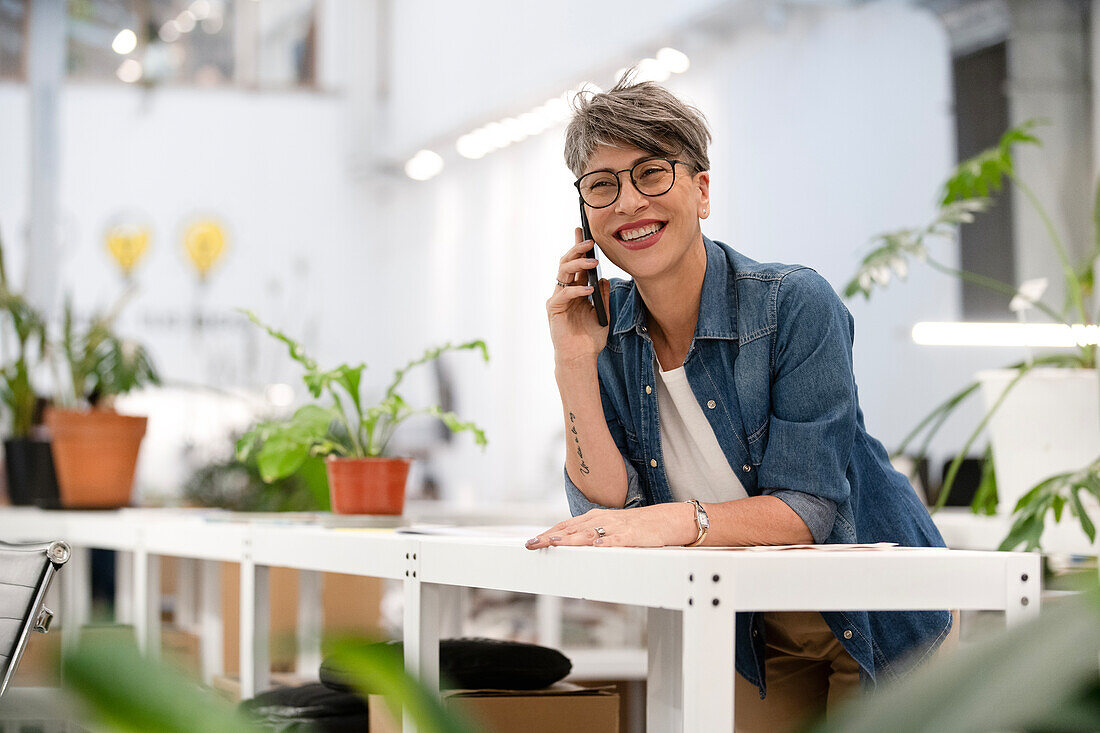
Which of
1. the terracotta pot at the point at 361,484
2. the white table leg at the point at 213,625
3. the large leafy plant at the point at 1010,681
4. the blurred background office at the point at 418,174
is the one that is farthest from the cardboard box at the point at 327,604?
the blurred background office at the point at 418,174

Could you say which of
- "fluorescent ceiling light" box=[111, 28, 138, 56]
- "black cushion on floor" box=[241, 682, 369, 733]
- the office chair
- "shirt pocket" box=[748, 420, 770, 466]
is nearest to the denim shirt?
"shirt pocket" box=[748, 420, 770, 466]

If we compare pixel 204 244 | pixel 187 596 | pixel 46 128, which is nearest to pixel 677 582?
pixel 187 596

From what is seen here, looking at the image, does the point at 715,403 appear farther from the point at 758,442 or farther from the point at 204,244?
the point at 204,244

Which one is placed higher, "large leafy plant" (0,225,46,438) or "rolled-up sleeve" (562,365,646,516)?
"large leafy plant" (0,225,46,438)

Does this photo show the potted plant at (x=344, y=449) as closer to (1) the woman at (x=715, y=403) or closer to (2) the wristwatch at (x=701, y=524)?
(1) the woman at (x=715, y=403)

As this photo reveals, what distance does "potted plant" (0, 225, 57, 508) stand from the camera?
111 inches

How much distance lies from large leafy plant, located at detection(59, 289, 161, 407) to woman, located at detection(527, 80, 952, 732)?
5.28ft

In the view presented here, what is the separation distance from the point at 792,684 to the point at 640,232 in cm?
59

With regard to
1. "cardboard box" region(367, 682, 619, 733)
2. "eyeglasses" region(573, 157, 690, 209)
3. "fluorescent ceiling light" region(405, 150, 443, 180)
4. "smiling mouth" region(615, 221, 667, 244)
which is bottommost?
"cardboard box" region(367, 682, 619, 733)

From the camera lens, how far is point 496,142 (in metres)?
7.22

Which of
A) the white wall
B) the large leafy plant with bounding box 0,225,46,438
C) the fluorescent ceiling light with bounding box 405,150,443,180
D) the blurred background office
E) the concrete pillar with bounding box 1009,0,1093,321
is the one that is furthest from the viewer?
the fluorescent ceiling light with bounding box 405,150,443,180

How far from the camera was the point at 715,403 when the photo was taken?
1.34 meters

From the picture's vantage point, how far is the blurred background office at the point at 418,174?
486 centimetres

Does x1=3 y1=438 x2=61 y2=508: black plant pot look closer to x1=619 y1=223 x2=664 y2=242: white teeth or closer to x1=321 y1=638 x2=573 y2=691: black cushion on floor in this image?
x1=321 y1=638 x2=573 y2=691: black cushion on floor
